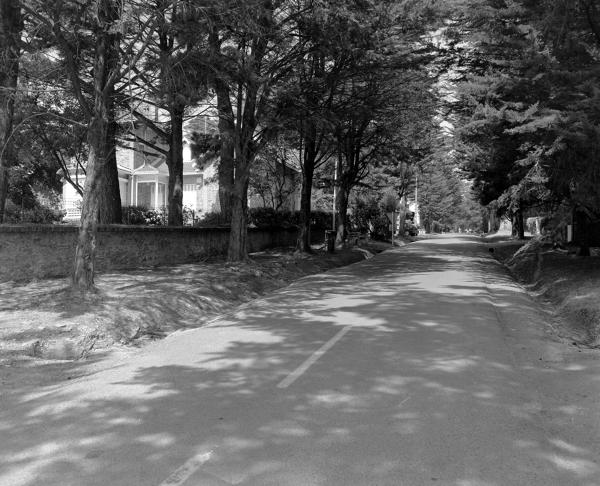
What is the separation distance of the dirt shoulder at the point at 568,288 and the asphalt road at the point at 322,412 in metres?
0.75

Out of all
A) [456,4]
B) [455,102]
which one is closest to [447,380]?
[456,4]

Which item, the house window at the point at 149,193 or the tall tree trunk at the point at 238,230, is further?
the house window at the point at 149,193

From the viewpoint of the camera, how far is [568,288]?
13.3 meters

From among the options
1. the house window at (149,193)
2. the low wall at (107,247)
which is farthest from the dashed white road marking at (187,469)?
the house window at (149,193)

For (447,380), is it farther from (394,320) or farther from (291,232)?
(291,232)

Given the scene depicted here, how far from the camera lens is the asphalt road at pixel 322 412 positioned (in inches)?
158

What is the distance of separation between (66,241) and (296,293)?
19.8 ft

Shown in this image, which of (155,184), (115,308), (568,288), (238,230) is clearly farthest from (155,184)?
(568,288)

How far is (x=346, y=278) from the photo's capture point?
57.6 feet

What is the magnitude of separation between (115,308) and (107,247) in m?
6.82

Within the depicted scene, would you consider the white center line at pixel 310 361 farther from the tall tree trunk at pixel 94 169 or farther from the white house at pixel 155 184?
the white house at pixel 155 184

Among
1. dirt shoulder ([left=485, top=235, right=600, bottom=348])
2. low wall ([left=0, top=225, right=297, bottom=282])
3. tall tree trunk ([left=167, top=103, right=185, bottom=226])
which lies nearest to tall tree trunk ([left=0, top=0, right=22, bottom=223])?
low wall ([left=0, top=225, right=297, bottom=282])

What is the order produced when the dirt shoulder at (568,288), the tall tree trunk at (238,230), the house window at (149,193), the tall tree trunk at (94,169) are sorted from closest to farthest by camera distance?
the dirt shoulder at (568,288)
the tall tree trunk at (94,169)
the tall tree trunk at (238,230)
the house window at (149,193)

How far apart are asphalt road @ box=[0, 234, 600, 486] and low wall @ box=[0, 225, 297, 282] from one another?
604 cm
